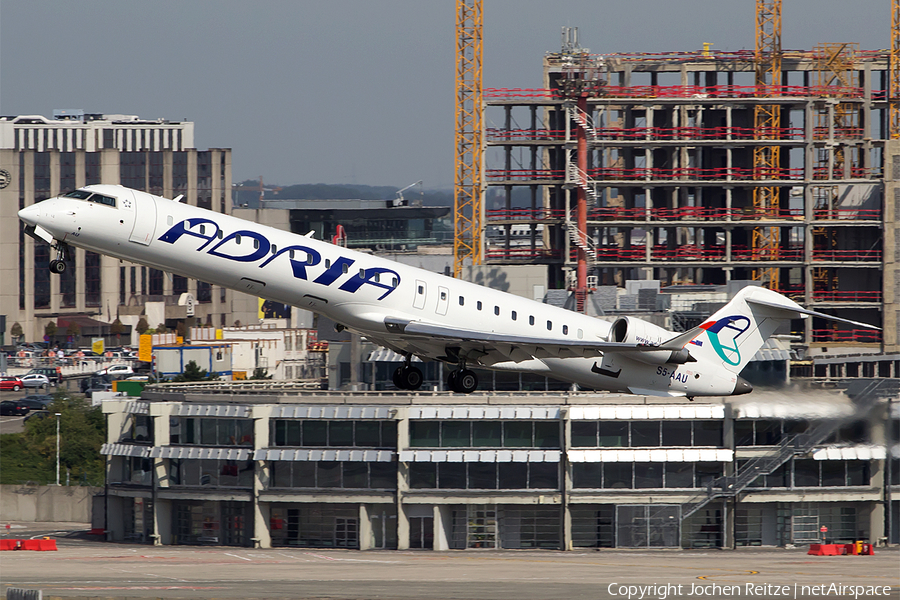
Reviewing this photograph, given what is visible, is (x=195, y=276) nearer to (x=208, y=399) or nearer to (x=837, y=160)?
(x=208, y=399)

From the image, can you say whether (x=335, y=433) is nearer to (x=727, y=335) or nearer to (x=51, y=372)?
(x=727, y=335)

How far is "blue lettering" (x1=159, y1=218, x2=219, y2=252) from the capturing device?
34375 millimetres

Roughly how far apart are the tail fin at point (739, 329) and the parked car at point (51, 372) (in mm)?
98422

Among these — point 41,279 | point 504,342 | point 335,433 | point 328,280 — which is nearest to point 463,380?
point 504,342

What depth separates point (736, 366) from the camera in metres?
42.1

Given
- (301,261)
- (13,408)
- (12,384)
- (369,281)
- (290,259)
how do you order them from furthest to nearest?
(12,384) < (13,408) < (369,281) < (301,261) < (290,259)

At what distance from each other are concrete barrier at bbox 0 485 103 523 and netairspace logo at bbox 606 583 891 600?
45.8m

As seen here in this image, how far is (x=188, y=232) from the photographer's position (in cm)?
3447

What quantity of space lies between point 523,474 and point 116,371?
72858 millimetres

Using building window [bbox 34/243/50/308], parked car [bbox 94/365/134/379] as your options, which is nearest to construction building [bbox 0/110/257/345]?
building window [bbox 34/243/50/308]

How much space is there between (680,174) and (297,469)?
6195cm

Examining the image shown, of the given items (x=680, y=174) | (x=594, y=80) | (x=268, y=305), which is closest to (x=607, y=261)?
(x=680, y=174)

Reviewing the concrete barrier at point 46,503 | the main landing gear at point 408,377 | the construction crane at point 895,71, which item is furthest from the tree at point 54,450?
the construction crane at point 895,71

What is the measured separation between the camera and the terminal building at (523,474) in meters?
64.0
